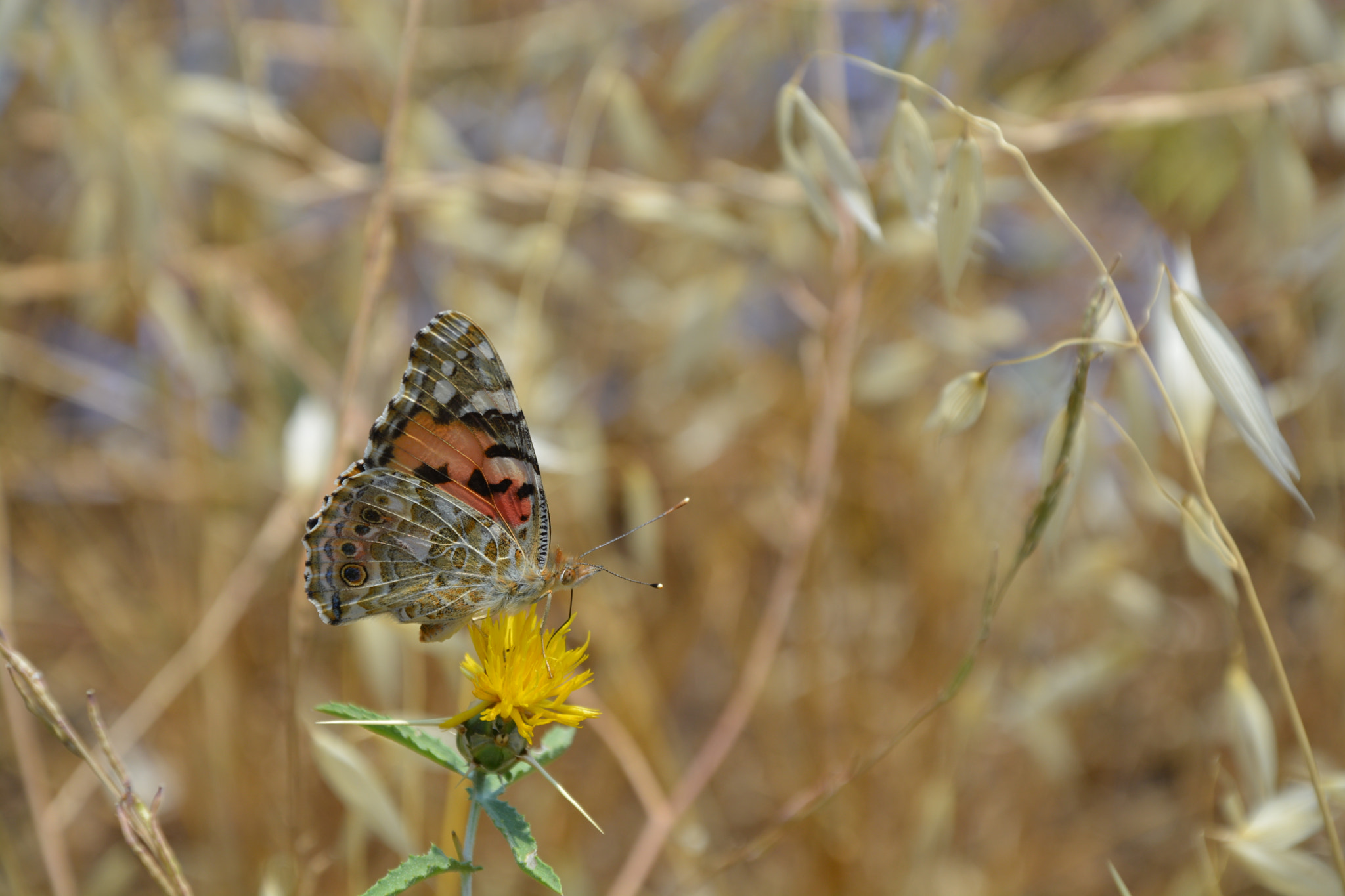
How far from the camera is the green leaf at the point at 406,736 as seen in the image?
557 millimetres

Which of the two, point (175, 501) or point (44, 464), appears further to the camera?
point (44, 464)

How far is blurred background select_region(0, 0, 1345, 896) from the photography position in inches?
45.6

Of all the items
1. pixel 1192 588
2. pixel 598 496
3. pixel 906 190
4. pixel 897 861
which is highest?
pixel 906 190

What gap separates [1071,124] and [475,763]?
931 millimetres

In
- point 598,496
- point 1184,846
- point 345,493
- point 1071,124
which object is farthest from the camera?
point 1184,846

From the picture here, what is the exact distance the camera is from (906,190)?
2.52 feet

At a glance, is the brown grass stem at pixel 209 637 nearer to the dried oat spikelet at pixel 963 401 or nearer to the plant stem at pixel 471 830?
the plant stem at pixel 471 830

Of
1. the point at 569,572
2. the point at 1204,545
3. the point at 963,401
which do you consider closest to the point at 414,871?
the point at 569,572

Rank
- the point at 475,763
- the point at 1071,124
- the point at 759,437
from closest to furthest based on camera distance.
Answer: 1. the point at 475,763
2. the point at 1071,124
3. the point at 759,437

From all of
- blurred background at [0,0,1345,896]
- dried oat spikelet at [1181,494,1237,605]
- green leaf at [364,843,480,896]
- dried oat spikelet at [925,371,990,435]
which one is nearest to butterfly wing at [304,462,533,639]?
blurred background at [0,0,1345,896]

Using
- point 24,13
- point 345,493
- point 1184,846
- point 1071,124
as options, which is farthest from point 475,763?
point 1184,846

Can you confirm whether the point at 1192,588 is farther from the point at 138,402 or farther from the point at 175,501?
the point at 138,402

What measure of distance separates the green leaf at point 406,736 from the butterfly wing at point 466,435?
21 cm

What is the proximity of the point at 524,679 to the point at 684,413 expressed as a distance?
1102 millimetres
